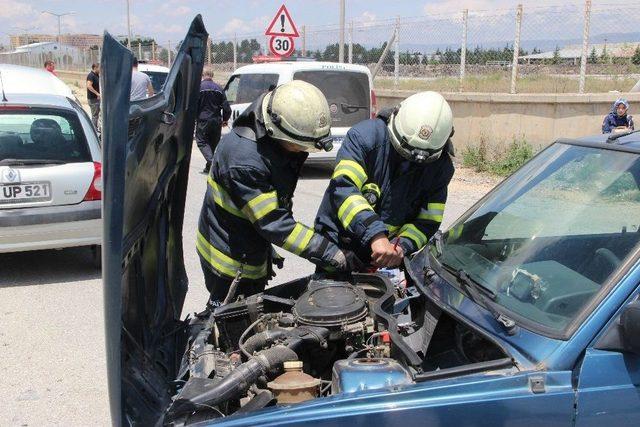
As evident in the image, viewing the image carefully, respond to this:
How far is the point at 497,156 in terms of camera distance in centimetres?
1251

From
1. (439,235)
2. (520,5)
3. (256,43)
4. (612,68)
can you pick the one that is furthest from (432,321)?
(256,43)

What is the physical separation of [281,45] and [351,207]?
11.8 metres

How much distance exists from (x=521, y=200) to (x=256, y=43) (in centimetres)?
2007

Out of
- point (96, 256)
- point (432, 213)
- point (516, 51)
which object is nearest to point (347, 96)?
point (516, 51)

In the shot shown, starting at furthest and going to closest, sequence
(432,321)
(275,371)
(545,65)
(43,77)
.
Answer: (545,65)
(43,77)
(432,321)
(275,371)

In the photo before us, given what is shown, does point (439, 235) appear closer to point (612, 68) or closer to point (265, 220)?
point (265, 220)

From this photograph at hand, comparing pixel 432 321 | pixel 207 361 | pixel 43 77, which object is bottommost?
pixel 207 361

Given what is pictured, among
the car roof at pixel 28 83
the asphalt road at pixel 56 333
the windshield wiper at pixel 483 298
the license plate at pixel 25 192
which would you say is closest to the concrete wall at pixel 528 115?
the asphalt road at pixel 56 333

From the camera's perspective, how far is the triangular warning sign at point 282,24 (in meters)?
14.1

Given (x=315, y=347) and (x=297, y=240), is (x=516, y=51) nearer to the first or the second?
(x=297, y=240)

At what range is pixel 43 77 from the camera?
23.3 feet

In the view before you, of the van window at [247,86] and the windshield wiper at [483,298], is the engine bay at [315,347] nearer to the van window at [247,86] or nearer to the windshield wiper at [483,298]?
the windshield wiper at [483,298]

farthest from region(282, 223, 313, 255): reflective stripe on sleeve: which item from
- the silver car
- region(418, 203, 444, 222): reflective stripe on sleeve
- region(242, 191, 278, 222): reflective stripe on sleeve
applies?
the silver car

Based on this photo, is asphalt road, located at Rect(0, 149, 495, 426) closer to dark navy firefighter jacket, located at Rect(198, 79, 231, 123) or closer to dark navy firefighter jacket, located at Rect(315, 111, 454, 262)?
dark navy firefighter jacket, located at Rect(315, 111, 454, 262)
